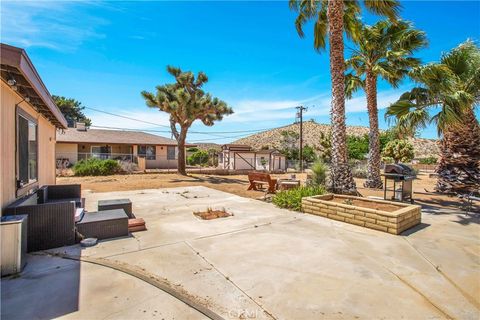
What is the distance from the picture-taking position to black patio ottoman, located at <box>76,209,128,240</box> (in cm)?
480

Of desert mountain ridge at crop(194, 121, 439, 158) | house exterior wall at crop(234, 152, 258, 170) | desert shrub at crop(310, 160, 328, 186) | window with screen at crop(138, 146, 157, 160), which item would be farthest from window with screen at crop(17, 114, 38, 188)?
desert mountain ridge at crop(194, 121, 439, 158)

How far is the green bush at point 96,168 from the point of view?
1879cm

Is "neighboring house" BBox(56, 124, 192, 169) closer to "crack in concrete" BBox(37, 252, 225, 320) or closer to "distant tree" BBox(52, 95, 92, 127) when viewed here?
"distant tree" BBox(52, 95, 92, 127)

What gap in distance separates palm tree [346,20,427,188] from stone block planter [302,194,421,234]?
708 cm

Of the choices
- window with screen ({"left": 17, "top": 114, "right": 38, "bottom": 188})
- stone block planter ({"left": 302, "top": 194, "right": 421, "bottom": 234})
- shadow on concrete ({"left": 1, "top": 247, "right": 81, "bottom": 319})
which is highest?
window with screen ({"left": 17, "top": 114, "right": 38, "bottom": 188})

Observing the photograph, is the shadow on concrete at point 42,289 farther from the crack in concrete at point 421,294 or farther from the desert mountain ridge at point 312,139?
the desert mountain ridge at point 312,139

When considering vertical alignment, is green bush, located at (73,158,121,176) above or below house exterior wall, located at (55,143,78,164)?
below

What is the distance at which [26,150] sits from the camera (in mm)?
5172

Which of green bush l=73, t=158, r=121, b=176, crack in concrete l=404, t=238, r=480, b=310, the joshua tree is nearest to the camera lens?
crack in concrete l=404, t=238, r=480, b=310

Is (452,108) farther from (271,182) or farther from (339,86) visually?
(271,182)

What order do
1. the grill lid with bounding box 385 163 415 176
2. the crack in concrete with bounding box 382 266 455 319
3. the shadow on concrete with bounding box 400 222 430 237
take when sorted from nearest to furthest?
the crack in concrete with bounding box 382 266 455 319 → the shadow on concrete with bounding box 400 222 430 237 → the grill lid with bounding box 385 163 415 176

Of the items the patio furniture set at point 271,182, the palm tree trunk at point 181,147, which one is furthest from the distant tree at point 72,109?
Answer: the patio furniture set at point 271,182

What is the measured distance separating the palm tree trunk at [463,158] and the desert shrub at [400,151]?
696 inches

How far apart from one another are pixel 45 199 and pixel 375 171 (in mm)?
14624
